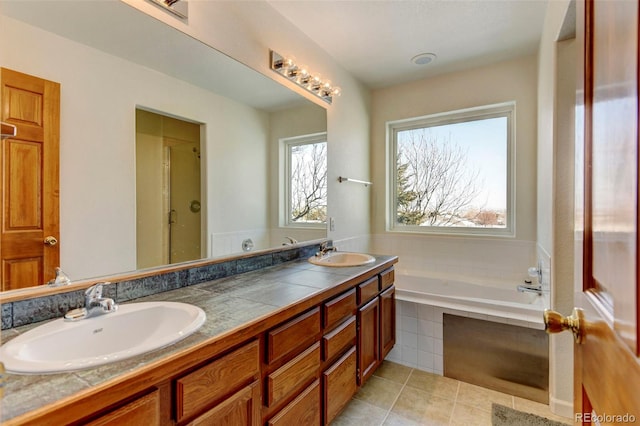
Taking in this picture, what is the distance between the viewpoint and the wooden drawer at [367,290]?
1.80 meters

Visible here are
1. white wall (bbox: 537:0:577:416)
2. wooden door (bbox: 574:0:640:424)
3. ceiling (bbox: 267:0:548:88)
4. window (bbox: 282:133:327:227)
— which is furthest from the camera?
window (bbox: 282:133:327:227)

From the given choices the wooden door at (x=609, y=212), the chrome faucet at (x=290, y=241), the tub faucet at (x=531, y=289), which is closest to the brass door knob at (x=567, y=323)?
the wooden door at (x=609, y=212)

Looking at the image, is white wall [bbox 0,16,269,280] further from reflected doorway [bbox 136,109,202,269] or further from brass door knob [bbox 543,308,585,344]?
brass door knob [bbox 543,308,585,344]

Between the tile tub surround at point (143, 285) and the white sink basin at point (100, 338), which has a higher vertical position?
the tile tub surround at point (143, 285)

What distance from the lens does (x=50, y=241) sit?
104 cm

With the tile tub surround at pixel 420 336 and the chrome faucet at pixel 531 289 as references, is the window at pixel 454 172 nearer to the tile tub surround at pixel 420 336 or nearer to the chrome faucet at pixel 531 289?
the chrome faucet at pixel 531 289

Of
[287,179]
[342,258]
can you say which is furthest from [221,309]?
[342,258]

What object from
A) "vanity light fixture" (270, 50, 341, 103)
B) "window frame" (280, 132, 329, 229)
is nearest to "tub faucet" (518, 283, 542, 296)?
"window frame" (280, 132, 329, 229)

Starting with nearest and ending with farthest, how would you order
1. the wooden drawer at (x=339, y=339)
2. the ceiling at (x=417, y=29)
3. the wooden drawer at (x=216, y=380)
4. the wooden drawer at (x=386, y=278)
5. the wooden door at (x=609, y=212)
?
the wooden door at (x=609, y=212) → the wooden drawer at (x=216, y=380) → the wooden drawer at (x=339, y=339) → the ceiling at (x=417, y=29) → the wooden drawer at (x=386, y=278)

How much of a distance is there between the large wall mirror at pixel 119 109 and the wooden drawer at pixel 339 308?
67cm

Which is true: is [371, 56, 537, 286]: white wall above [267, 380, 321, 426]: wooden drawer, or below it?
above

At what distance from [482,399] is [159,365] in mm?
2111

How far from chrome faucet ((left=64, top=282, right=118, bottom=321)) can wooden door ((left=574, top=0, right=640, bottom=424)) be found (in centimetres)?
131

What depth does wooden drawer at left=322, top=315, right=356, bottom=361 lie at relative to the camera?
1.45 meters
